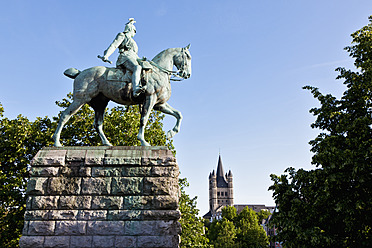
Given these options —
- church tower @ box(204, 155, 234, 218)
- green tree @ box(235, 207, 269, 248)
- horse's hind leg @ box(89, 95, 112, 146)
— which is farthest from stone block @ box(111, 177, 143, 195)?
church tower @ box(204, 155, 234, 218)

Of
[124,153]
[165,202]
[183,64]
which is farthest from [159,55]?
[165,202]

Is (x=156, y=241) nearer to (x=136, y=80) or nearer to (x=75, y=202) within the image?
(x=75, y=202)

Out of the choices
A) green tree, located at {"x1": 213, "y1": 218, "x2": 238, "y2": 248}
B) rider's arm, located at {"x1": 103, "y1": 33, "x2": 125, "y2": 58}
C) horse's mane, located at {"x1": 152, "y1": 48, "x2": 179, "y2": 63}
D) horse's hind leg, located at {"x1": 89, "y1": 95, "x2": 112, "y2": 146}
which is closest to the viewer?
rider's arm, located at {"x1": 103, "y1": 33, "x2": 125, "y2": 58}

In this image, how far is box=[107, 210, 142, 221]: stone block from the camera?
23.3ft

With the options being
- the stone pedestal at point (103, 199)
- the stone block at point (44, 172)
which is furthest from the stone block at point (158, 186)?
the stone block at point (44, 172)

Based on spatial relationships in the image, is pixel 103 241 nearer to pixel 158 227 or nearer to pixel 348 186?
pixel 158 227

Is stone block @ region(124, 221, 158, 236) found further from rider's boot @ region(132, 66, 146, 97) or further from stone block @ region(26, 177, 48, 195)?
rider's boot @ region(132, 66, 146, 97)

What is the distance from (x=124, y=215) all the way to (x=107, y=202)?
44 cm

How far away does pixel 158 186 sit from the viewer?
7309 millimetres

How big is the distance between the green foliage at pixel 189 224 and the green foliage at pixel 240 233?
3354cm

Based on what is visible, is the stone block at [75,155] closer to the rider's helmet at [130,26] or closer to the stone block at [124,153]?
the stone block at [124,153]

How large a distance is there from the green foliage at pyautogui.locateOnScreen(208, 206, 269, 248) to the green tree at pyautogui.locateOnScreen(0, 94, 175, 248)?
37.7m

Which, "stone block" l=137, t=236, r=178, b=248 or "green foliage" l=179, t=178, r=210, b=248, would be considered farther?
"green foliage" l=179, t=178, r=210, b=248

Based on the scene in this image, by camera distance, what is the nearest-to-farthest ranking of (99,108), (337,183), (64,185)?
(64,185) < (99,108) < (337,183)
